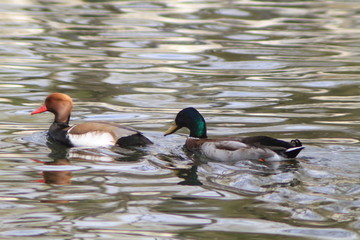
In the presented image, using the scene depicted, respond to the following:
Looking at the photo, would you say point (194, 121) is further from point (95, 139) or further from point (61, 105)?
point (61, 105)

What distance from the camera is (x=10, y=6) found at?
23.9 metres

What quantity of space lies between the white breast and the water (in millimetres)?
127

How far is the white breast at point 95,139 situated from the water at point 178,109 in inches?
5.0

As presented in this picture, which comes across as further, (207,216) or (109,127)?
(109,127)

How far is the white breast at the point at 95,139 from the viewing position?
10438 millimetres

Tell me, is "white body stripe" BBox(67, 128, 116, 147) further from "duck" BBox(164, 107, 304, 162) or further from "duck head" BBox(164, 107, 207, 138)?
"duck" BBox(164, 107, 304, 162)

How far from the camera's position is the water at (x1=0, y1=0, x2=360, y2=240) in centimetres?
745

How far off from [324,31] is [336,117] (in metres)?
9.09

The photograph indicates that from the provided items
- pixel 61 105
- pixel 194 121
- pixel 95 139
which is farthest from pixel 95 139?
pixel 194 121

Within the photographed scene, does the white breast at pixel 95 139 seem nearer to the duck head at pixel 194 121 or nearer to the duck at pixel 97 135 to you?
the duck at pixel 97 135

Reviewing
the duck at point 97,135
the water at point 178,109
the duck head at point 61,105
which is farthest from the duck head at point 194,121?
the duck head at point 61,105

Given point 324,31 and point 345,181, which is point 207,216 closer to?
point 345,181

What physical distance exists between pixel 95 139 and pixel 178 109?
2667mm

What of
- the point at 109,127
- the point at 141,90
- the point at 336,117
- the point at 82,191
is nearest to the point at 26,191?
the point at 82,191
